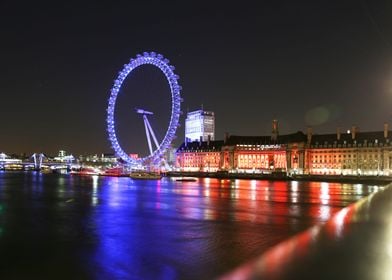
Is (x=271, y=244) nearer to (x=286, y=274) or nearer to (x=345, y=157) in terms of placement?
(x=286, y=274)

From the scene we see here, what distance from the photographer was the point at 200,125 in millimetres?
182500

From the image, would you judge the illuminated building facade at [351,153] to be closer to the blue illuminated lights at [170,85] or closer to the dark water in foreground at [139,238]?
the blue illuminated lights at [170,85]

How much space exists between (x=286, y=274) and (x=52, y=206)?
25.7 m

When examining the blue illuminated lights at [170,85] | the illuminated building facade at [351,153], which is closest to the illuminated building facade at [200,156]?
the illuminated building facade at [351,153]

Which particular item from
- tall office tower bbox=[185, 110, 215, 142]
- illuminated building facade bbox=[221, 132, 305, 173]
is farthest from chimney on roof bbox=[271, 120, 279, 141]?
tall office tower bbox=[185, 110, 215, 142]

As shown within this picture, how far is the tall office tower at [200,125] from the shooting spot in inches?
7165

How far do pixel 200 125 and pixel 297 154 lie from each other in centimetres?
6639

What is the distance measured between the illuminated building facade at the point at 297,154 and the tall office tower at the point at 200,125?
980 inches

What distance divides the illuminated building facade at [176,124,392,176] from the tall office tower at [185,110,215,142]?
81.7 feet

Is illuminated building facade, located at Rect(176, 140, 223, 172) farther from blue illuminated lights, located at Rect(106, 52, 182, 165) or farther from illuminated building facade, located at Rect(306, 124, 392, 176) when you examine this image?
blue illuminated lights, located at Rect(106, 52, 182, 165)

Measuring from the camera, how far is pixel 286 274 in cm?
1053

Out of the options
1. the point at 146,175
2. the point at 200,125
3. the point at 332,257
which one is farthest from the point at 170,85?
the point at 200,125

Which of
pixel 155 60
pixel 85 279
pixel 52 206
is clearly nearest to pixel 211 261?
pixel 85 279

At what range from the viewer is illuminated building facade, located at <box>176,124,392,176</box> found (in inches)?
4186
